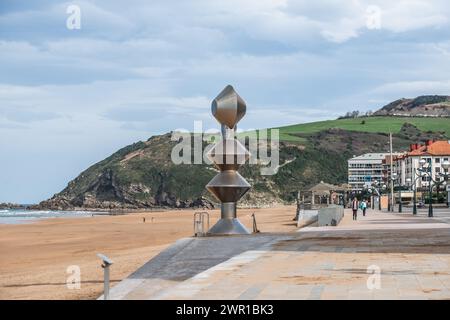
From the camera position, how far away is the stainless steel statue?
28.4m

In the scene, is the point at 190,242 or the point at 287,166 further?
the point at 287,166

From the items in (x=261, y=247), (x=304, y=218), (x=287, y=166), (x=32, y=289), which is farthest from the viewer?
(x=287, y=166)

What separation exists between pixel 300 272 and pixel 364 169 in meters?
175

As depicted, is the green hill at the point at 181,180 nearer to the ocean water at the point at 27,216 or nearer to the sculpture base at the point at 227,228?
the ocean water at the point at 27,216

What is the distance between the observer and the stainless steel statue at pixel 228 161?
2836cm

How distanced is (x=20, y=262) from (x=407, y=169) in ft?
440

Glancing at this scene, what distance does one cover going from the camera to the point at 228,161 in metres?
28.8

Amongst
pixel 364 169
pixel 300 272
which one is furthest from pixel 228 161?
pixel 364 169

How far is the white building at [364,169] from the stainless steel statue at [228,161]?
158203 mm

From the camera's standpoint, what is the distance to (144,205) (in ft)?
555

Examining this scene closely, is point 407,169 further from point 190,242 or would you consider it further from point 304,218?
point 190,242

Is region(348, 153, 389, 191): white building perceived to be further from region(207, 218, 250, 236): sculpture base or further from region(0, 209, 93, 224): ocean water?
region(207, 218, 250, 236): sculpture base

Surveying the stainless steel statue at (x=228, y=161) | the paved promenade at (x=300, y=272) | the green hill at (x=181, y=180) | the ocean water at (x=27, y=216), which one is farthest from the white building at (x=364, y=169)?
the paved promenade at (x=300, y=272)
